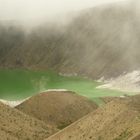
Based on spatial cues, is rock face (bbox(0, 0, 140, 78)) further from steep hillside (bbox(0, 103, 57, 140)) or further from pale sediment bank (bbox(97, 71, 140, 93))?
steep hillside (bbox(0, 103, 57, 140))

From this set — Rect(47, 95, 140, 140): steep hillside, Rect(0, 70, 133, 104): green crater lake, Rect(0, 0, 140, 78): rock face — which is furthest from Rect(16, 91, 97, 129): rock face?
Rect(0, 0, 140, 78): rock face

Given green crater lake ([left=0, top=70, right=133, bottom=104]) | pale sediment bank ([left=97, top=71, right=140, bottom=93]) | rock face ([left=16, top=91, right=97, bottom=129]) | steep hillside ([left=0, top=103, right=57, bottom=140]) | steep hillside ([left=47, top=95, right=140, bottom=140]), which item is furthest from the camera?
pale sediment bank ([left=97, top=71, right=140, bottom=93])

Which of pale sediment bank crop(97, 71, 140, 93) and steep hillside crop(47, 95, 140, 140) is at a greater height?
pale sediment bank crop(97, 71, 140, 93)

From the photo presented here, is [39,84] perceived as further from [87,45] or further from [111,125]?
[111,125]

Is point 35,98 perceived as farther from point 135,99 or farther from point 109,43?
point 109,43

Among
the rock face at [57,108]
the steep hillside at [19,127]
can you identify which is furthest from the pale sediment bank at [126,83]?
the steep hillside at [19,127]

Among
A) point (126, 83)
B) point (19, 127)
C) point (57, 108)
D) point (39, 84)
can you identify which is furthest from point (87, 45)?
point (19, 127)

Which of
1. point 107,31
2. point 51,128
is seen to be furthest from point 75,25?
point 51,128
